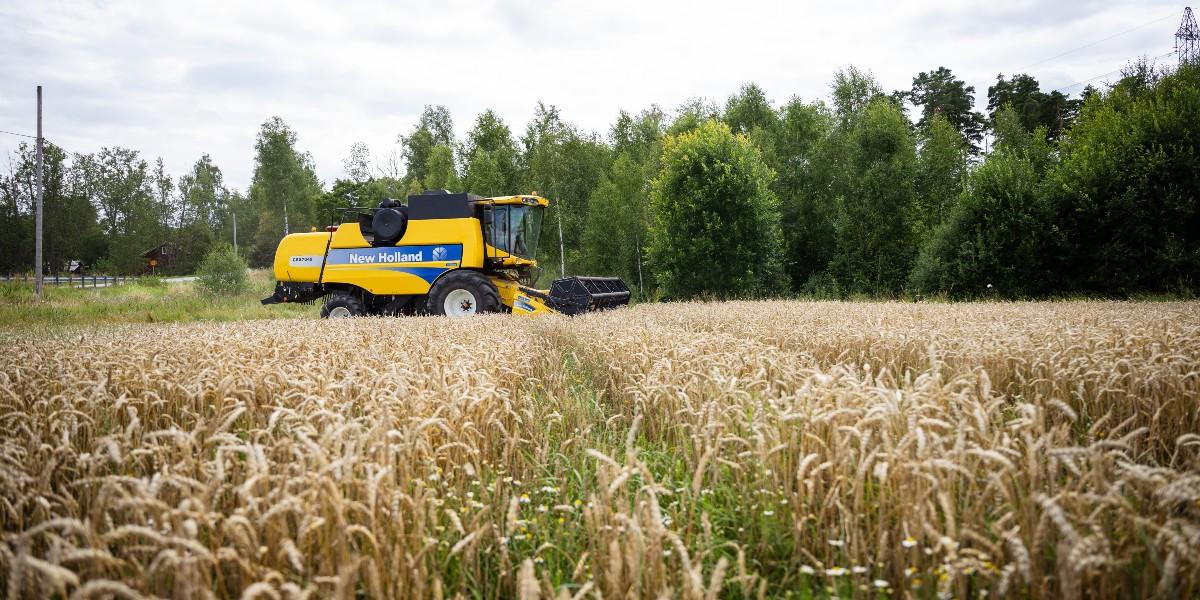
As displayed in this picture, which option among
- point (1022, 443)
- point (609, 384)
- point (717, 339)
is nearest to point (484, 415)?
point (609, 384)

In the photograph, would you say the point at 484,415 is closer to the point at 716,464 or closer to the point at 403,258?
the point at 716,464

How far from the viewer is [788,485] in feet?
9.51

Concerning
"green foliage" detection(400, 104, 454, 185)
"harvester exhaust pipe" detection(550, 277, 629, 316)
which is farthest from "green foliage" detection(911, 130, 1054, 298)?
"green foliage" detection(400, 104, 454, 185)

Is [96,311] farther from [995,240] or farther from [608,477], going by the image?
[995,240]

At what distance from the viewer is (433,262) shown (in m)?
16.6

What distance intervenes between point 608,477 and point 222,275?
36.8 meters

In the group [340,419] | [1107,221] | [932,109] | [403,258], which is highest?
[932,109]

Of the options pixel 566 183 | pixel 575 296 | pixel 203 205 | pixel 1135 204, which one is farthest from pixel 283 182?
pixel 1135 204

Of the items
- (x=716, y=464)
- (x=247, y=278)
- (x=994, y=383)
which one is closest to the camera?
(x=716, y=464)

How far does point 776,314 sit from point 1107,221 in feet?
54.2

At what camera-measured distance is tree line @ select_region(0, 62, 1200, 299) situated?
69.0ft

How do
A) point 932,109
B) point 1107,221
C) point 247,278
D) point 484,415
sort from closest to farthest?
1. point 484,415
2. point 1107,221
3. point 247,278
4. point 932,109

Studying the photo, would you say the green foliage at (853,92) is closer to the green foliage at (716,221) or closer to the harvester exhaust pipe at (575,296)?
the green foliage at (716,221)

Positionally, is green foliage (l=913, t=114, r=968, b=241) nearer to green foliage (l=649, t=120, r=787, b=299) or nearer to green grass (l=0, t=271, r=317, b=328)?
green foliage (l=649, t=120, r=787, b=299)
